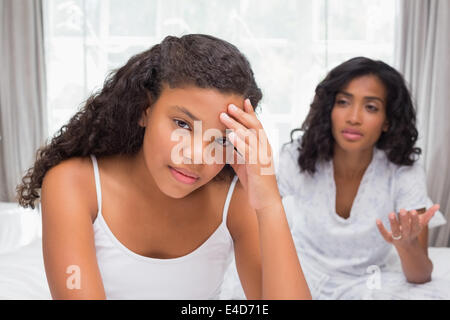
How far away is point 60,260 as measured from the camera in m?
0.71

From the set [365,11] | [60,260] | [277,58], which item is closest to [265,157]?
[60,260]

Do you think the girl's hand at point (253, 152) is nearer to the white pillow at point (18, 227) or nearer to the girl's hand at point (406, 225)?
the girl's hand at point (406, 225)

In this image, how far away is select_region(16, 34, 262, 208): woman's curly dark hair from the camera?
71 cm

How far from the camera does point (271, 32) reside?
2.72 meters

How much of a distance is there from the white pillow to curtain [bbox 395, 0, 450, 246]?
77.1 inches

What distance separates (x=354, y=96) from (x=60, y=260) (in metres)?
1.11

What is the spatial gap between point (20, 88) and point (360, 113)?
205 centimetres

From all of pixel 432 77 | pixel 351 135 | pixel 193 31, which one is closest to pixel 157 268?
pixel 351 135

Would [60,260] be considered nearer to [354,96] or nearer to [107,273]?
Result: [107,273]

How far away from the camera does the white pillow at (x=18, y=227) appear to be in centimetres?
195

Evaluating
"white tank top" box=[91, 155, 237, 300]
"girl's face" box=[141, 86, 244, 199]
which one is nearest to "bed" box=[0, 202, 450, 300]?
"white tank top" box=[91, 155, 237, 300]

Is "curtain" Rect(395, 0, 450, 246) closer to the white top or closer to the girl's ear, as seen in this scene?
the white top

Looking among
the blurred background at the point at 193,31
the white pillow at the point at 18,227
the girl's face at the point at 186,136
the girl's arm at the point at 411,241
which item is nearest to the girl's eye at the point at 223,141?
the girl's face at the point at 186,136

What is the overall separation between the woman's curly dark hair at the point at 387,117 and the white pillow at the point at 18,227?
115 cm
